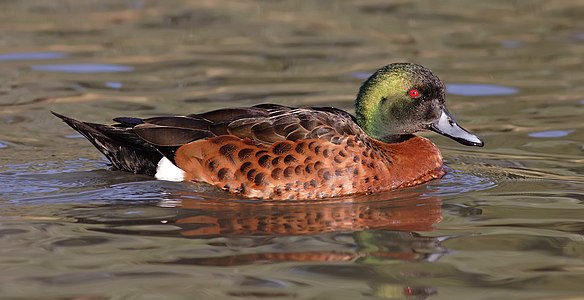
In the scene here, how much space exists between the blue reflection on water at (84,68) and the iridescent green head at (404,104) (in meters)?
4.45

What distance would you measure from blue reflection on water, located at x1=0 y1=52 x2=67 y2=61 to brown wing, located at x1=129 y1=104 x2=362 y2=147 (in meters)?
4.40

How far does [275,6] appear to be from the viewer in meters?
14.3

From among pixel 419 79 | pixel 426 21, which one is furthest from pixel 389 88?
pixel 426 21

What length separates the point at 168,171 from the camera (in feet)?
25.6

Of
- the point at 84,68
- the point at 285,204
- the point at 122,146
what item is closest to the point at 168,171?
the point at 122,146

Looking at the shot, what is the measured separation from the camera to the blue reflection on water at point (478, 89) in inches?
426

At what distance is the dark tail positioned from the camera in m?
7.96

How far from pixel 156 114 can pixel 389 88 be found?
294cm

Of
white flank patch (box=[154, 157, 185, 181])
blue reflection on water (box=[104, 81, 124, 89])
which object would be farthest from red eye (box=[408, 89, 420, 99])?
blue reflection on water (box=[104, 81, 124, 89])

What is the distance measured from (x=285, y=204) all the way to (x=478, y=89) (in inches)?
166

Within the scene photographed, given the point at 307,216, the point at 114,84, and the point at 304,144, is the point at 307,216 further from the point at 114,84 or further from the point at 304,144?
the point at 114,84

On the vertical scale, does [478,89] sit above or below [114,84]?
below

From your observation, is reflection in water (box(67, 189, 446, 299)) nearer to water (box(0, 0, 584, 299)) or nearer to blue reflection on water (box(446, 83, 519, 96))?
water (box(0, 0, 584, 299))

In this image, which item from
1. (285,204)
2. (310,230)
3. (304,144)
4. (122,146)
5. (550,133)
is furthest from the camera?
(550,133)
